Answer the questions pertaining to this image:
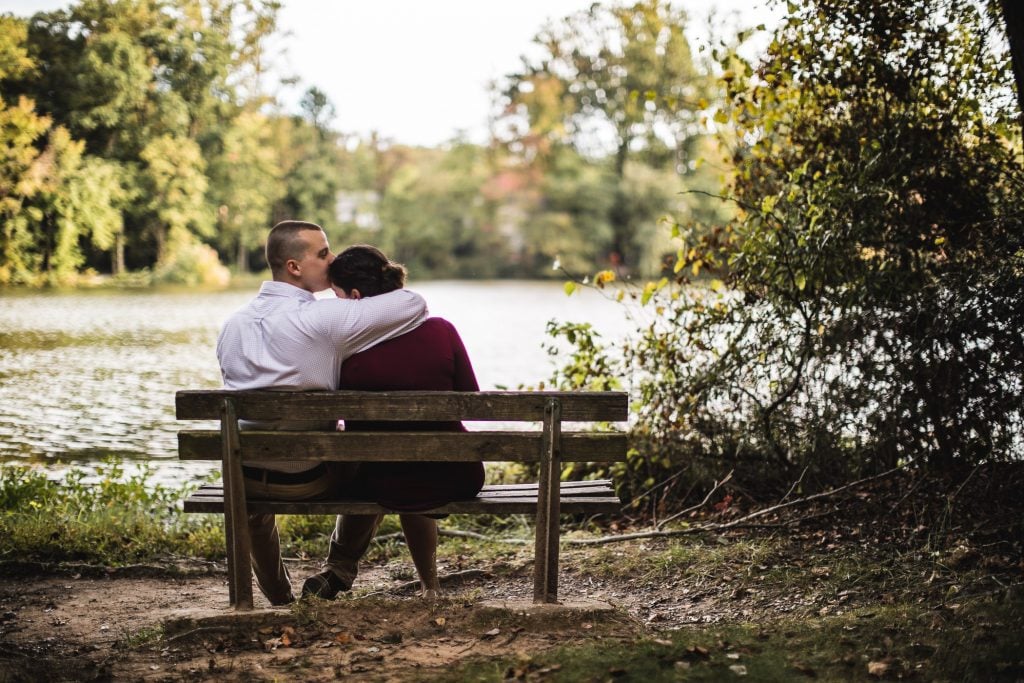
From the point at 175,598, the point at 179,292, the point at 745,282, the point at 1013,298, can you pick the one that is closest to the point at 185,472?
the point at 175,598

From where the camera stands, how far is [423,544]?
4.09 meters

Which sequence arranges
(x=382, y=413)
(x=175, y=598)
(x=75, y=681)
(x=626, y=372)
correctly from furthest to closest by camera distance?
(x=626, y=372), (x=175, y=598), (x=382, y=413), (x=75, y=681)

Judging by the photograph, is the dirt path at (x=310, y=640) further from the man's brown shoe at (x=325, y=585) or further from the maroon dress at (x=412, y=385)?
the maroon dress at (x=412, y=385)

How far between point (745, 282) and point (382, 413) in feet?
11.4

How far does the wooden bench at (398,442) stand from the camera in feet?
11.5

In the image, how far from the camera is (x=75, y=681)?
3.24 m

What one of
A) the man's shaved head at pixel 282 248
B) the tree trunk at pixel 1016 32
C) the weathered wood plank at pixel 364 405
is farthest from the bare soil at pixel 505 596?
the tree trunk at pixel 1016 32

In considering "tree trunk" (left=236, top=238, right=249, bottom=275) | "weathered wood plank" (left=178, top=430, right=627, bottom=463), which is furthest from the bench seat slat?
"tree trunk" (left=236, top=238, right=249, bottom=275)

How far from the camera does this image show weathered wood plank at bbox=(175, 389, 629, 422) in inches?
137

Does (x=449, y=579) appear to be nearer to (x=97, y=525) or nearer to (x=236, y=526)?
Answer: (x=236, y=526)

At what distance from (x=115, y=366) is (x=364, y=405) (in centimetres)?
1324

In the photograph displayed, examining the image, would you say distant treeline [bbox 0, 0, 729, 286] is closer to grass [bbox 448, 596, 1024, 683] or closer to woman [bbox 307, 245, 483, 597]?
woman [bbox 307, 245, 483, 597]

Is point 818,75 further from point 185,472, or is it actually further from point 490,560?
point 185,472

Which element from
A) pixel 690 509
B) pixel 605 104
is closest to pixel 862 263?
pixel 690 509
